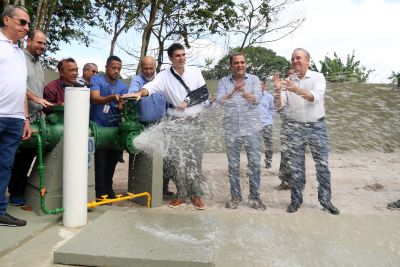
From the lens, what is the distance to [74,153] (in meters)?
3.39

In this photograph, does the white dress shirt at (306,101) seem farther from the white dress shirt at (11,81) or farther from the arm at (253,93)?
the white dress shirt at (11,81)

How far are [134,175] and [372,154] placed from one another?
7.64 m

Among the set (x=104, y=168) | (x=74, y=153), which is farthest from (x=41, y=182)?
(x=104, y=168)

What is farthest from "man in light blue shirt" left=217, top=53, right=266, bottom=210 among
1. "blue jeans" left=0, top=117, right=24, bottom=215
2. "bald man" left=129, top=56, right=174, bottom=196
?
"blue jeans" left=0, top=117, right=24, bottom=215

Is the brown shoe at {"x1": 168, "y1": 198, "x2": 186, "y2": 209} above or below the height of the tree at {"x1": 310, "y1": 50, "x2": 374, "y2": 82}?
below

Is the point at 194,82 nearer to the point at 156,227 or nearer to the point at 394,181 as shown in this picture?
the point at 156,227

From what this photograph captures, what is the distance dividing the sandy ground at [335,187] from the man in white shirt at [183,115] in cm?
32

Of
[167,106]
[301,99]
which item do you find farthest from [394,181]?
[167,106]

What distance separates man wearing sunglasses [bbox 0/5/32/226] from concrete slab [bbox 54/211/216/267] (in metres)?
0.80

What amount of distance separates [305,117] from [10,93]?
9.25 ft

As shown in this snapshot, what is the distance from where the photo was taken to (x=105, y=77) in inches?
184

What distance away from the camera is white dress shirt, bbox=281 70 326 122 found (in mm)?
4469

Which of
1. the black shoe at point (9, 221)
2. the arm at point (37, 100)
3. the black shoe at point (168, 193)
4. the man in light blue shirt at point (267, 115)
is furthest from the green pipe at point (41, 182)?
the man in light blue shirt at point (267, 115)

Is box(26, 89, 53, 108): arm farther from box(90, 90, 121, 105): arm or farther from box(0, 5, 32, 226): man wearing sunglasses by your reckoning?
box(90, 90, 121, 105): arm
